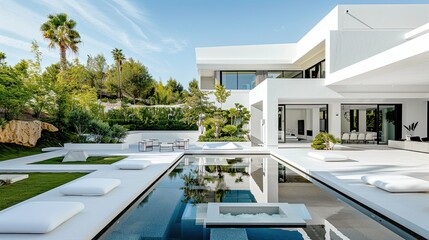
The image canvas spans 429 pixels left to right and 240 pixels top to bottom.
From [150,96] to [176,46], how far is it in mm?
11132

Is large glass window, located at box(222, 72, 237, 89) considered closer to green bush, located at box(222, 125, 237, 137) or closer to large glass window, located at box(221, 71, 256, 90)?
large glass window, located at box(221, 71, 256, 90)

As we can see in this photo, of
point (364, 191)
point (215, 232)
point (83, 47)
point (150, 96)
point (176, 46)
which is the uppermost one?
point (176, 46)

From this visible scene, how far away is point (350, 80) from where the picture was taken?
1349cm

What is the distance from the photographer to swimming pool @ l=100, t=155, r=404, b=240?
490 cm

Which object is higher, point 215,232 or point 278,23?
point 278,23

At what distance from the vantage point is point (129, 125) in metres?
24.5

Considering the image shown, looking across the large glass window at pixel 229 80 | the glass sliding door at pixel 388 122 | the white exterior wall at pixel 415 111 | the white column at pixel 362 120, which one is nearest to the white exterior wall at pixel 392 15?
the white exterior wall at pixel 415 111

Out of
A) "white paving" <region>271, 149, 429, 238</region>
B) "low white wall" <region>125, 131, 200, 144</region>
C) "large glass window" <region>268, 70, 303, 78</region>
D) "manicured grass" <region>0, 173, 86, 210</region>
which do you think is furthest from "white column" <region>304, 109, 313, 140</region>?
"manicured grass" <region>0, 173, 86, 210</region>

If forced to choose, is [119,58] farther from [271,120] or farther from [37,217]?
[37,217]

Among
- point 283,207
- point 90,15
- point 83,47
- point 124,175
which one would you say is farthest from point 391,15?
point 83,47

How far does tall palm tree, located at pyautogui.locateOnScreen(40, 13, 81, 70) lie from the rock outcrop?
9.57 m

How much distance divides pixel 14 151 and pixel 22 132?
5.13 ft

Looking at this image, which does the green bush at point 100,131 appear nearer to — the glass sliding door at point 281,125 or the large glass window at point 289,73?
the glass sliding door at point 281,125

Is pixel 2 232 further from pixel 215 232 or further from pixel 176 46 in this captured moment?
pixel 176 46
